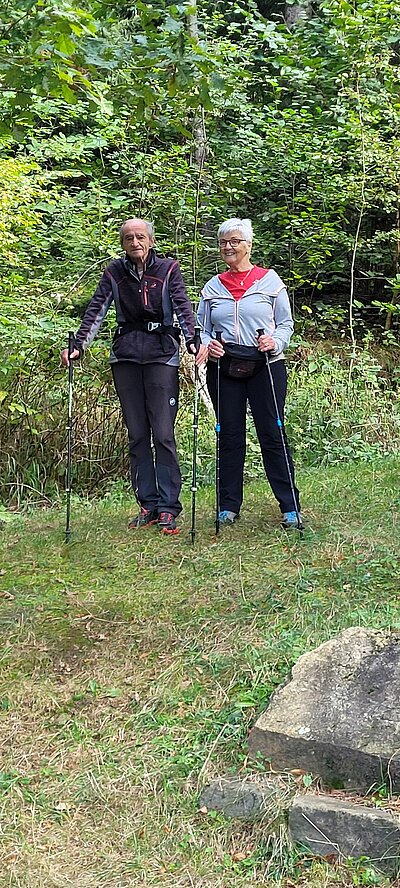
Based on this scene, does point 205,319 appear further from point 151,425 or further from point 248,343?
point 151,425

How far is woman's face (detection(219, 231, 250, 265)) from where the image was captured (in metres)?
5.00

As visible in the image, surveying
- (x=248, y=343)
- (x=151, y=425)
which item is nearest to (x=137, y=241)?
(x=248, y=343)

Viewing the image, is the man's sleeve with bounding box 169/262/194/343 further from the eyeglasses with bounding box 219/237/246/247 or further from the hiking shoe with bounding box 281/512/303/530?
the hiking shoe with bounding box 281/512/303/530

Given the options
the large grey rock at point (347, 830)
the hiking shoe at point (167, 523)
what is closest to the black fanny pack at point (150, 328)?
the hiking shoe at point (167, 523)

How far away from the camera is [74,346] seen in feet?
17.4

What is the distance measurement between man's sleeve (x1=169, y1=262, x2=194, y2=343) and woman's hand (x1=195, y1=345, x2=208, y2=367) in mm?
139

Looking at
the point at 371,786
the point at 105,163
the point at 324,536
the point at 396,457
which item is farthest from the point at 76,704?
the point at 105,163

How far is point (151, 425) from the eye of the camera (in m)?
5.40

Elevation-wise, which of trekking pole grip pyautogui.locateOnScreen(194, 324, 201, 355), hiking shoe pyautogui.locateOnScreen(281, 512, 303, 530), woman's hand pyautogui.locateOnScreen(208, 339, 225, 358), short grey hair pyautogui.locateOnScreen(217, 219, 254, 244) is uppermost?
short grey hair pyautogui.locateOnScreen(217, 219, 254, 244)

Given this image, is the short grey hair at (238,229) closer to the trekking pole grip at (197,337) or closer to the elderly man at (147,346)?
the elderly man at (147,346)

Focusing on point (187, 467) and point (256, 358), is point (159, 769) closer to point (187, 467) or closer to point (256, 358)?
point (256, 358)

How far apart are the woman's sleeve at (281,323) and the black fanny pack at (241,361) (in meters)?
0.11

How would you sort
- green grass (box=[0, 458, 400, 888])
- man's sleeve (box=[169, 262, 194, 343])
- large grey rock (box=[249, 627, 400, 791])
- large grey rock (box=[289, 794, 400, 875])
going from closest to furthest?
large grey rock (box=[289, 794, 400, 875]), green grass (box=[0, 458, 400, 888]), large grey rock (box=[249, 627, 400, 791]), man's sleeve (box=[169, 262, 194, 343])

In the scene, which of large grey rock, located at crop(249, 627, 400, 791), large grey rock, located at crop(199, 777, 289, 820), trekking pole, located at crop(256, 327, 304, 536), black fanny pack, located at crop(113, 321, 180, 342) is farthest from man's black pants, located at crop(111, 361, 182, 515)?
large grey rock, located at crop(199, 777, 289, 820)
